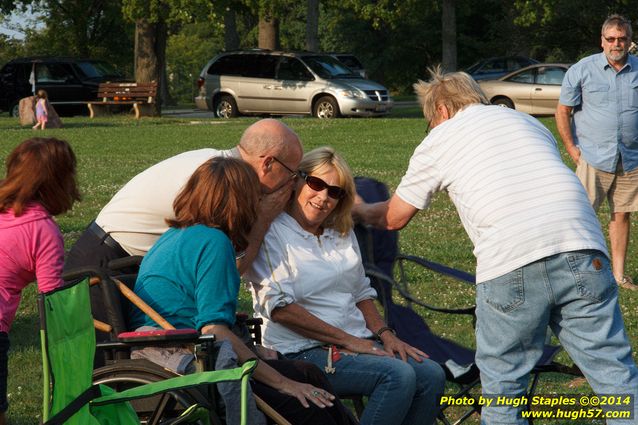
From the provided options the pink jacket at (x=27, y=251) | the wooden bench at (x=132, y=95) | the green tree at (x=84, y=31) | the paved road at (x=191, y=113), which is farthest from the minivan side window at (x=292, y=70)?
the pink jacket at (x=27, y=251)

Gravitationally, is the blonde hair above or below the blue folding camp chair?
above

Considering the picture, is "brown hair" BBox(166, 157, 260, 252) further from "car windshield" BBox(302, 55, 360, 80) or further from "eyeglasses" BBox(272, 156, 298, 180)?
"car windshield" BBox(302, 55, 360, 80)

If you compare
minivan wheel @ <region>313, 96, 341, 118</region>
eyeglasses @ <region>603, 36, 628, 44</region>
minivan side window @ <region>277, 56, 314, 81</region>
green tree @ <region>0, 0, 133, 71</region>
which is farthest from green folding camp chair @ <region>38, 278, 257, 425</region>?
green tree @ <region>0, 0, 133, 71</region>

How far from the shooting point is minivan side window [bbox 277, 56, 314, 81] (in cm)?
2766

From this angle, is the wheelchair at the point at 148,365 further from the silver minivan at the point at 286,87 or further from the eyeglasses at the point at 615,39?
the silver minivan at the point at 286,87

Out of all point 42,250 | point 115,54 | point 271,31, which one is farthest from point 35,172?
point 115,54

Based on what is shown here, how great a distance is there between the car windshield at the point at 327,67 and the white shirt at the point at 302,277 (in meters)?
22.4

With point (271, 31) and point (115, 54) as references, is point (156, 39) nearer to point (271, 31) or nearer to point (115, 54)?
point (271, 31)

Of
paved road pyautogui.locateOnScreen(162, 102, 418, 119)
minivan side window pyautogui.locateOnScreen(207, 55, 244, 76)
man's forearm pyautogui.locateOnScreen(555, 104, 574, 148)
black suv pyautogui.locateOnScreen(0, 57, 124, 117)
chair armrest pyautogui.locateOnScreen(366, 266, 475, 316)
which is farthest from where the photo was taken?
black suv pyautogui.locateOnScreen(0, 57, 124, 117)

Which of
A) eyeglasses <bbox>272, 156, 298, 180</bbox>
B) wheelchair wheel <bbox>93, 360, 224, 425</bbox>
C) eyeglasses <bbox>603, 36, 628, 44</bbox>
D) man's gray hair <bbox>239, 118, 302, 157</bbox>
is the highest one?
eyeglasses <bbox>603, 36, 628, 44</bbox>

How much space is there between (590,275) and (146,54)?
29.4m

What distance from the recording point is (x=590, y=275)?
4.33 meters

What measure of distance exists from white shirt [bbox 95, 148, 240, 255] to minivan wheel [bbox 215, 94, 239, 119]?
2378cm

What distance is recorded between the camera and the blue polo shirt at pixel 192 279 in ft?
14.1
